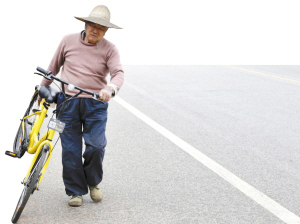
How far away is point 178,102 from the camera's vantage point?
33.1 ft

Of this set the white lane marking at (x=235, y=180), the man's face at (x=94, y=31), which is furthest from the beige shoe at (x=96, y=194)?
the white lane marking at (x=235, y=180)

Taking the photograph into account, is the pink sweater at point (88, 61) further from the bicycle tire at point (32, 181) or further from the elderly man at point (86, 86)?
the bicycle tire at point (32, 181)

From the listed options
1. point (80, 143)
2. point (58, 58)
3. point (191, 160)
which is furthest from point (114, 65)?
point (191, 160)

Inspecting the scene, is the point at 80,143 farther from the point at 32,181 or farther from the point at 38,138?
the point at 32,181

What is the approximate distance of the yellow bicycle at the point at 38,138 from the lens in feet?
13.7

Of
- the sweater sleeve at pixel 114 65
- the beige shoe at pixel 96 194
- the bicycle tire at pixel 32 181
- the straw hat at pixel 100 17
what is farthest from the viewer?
the beige shoe at pixel 96 194

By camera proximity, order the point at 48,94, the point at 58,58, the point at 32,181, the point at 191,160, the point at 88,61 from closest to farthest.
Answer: the point at 32,181 → the point at 48,94 → the point at 88,61 → the point at 58,58 → the point at 191,160

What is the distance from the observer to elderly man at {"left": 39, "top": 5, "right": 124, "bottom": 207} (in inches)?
181

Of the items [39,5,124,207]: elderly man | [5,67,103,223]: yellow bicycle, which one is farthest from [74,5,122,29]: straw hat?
[5,67,103,223]: yellow bicycle

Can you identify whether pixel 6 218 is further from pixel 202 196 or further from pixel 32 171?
pixel 202 196

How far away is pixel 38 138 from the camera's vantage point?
183 inches

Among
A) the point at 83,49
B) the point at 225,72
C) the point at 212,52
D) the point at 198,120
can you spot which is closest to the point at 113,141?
the point at 198,120

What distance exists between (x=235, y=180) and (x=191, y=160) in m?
0.85

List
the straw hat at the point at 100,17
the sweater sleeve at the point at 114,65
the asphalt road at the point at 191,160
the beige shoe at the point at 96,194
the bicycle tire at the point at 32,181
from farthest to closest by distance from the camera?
the beige shoe at the point at 96,194 → the asphalt road at the point at 191,160 → the sweater sleeve at the point at 114,65 → the straw hat at the point at 100,17 → the bicycle tire at the point at 32,181
